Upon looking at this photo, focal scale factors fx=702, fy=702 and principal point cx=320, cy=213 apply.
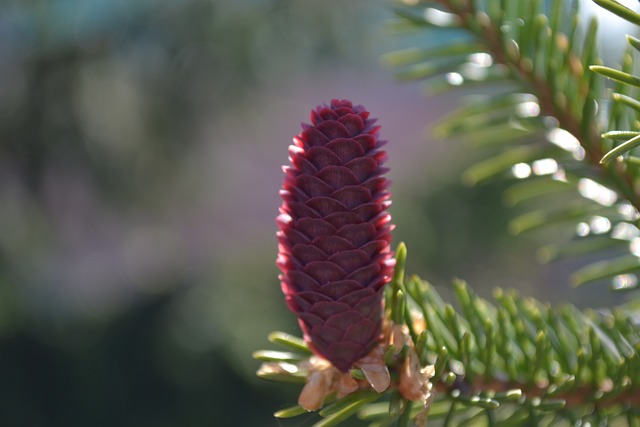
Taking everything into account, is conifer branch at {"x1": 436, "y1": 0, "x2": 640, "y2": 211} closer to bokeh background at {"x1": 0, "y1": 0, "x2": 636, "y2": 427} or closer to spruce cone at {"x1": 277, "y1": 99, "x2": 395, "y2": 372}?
spruce cone at {"x1": 277, "y1": 99, "x2": 395, "y2": 372}

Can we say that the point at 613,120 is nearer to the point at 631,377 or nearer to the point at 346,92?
the point at 631,377

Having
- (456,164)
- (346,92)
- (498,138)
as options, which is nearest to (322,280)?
(498,138)

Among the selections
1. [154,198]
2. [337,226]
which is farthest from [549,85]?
[154,198]

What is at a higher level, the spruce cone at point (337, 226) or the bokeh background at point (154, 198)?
the spruce cone at point (337, 226)

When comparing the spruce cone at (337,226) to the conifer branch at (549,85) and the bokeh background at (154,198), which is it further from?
the bokeh background at (154,198)

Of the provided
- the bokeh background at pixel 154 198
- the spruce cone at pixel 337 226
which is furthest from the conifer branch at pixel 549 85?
the bokeh background at pixel 154 198

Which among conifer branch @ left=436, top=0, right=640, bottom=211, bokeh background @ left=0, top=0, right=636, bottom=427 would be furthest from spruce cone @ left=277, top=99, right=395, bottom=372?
bokeh background @ left=0, top=0, right=636, bottom=427
